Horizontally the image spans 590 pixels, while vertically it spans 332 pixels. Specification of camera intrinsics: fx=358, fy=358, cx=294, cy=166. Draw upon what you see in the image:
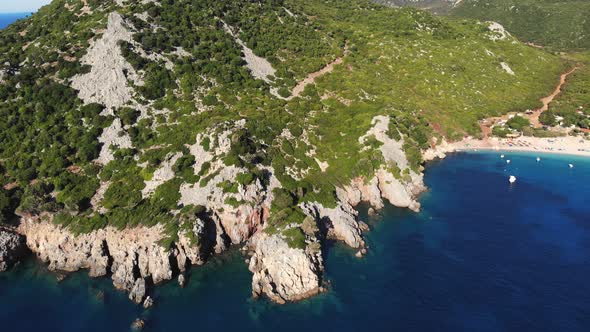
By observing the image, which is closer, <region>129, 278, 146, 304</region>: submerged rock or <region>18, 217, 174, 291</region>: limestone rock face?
<region>129, 278, 146, 304</region>: submerged rock

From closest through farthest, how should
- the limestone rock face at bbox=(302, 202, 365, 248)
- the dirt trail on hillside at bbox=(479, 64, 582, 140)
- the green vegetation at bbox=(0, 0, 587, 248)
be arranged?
the limestone rock face at bbox=(302, 202, 365, 248) → the green vegetation at bbox=(0, 0, 587, 248) → the dirt trail on hillside at bbox=(479, 64, 582, 140)

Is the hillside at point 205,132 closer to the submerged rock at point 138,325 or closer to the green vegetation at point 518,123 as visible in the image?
the submerged rock at point 138,325

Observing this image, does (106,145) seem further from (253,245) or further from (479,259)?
(479,259)

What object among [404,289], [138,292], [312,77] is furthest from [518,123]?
[138,292]

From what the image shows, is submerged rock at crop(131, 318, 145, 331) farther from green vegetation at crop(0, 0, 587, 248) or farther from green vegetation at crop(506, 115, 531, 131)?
green vegetation at crop(506, 115, 531, 131)

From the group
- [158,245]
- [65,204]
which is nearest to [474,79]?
[158,245]

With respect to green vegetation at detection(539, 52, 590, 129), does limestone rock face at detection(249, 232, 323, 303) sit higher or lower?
higher

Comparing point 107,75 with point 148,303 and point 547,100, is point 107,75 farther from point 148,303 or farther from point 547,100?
point 547,100

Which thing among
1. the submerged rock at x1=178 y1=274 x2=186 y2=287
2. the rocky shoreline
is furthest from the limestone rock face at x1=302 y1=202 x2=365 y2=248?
the submerged rock at x1=178 y1=274 x2=186 y2=287
